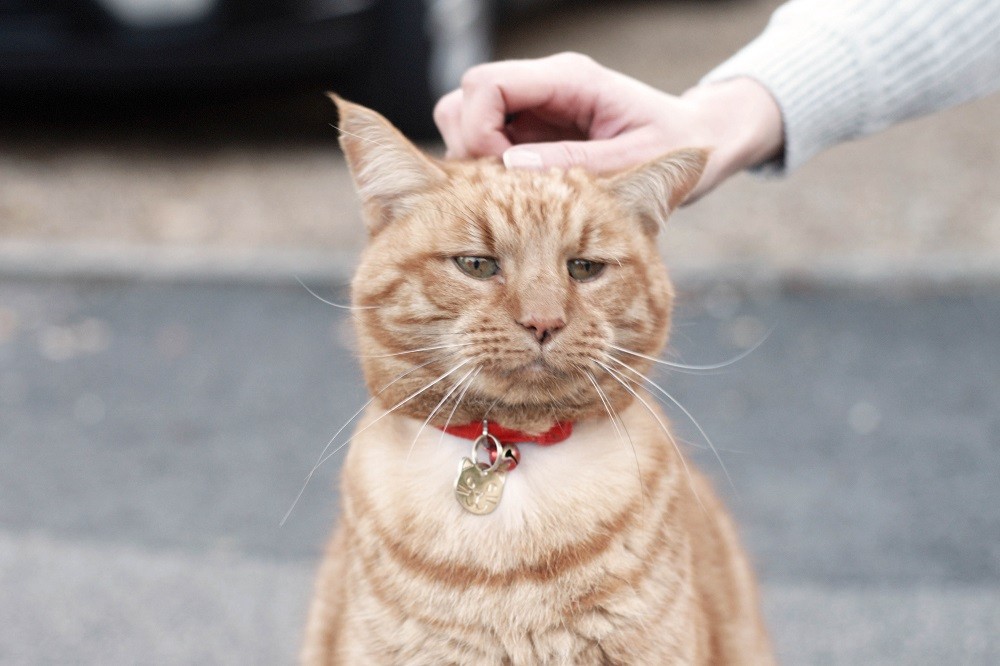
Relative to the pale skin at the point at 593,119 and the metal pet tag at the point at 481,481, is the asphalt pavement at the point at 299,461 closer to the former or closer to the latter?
the pale skin at the point at 593,119

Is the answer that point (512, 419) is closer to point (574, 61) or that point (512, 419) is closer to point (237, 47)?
point (574, 61)

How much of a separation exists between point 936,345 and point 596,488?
299 cm

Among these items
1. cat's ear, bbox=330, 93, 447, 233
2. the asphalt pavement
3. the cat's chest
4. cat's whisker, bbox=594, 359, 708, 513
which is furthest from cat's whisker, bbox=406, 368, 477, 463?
the asphalt pavement

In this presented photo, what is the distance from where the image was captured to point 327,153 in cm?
603

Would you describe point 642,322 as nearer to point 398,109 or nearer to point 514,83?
point 514,83

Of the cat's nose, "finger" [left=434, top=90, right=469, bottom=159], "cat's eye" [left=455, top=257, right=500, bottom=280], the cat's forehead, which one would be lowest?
the cat's nose

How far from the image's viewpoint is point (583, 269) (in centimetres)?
179

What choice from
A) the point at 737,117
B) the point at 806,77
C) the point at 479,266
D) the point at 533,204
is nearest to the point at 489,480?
the point at 479,266

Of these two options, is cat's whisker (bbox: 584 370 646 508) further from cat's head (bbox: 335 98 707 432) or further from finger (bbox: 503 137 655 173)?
finger (bbox: 503 137 655 173)

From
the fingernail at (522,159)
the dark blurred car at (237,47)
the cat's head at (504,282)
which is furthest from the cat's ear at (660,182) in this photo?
the dark blurred car at (237,47)

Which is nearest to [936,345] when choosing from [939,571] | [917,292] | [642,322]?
[917,292]

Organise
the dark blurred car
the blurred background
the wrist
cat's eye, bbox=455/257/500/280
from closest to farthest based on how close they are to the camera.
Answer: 1. cat's eye, bbox=455/257/500/280
2. the wrist
3. the blurred background
4. the dark blurred car

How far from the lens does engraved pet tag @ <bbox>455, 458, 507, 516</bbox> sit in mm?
1765

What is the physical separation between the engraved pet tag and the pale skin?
548mm
